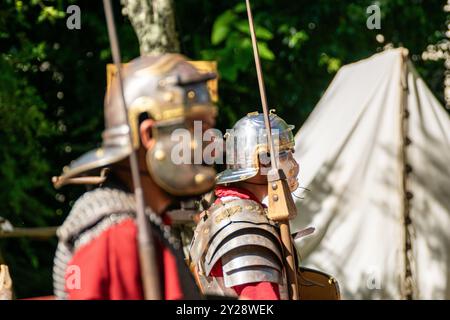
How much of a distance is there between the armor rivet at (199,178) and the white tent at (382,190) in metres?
4.17

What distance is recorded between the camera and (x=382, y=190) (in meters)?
7.36

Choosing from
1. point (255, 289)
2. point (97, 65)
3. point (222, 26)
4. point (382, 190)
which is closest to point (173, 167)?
point (255, 289)

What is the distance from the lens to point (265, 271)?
4324 mm

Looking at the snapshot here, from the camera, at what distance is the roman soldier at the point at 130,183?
301 cm

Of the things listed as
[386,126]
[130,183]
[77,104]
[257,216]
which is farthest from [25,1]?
[130,183]

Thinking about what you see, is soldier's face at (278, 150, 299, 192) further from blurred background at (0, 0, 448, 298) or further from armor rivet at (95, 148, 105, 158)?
blurred background at (0, 0, 448, 298)

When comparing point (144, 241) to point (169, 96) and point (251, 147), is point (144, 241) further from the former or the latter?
point (251, 147)

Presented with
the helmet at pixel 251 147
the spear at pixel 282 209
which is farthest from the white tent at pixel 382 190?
the spear at pixel 282 209

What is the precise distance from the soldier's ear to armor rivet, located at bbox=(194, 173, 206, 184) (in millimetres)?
164

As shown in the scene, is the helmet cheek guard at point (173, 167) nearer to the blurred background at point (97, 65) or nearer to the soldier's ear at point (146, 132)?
the soldier's ear at point (146, 132)

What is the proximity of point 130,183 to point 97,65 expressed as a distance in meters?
6.64

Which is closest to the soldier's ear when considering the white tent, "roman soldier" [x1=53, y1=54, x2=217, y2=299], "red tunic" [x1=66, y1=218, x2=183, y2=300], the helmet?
"roman soldier" [x1=53, y1=54, x2=217, y2=299]

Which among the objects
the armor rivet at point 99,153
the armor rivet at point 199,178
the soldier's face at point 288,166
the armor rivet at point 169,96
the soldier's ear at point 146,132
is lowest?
the armor rivet at point 199,178
